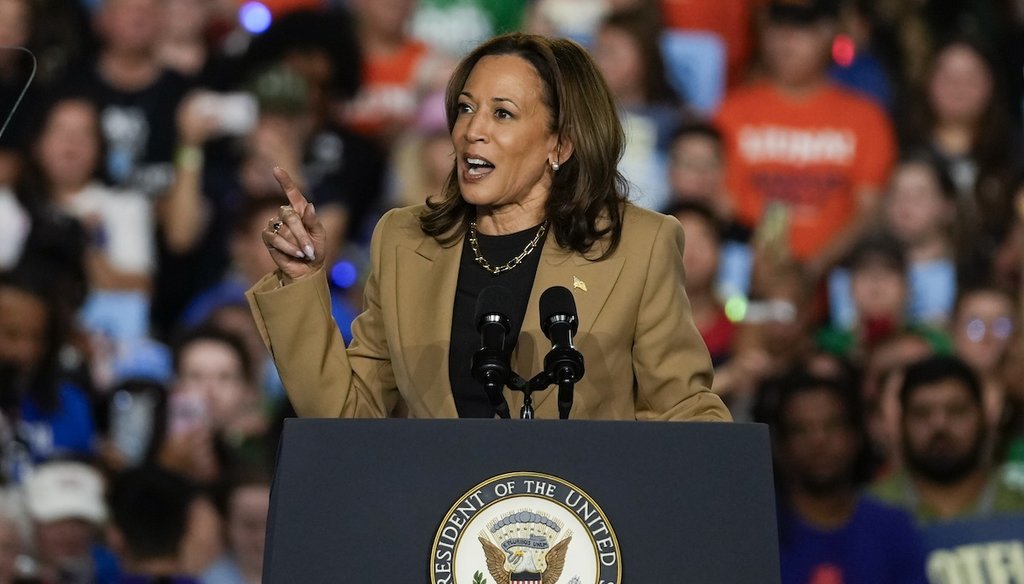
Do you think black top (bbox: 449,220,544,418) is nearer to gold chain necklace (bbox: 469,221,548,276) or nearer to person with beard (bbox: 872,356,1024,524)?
gold chain necklace (bbox: 469,221,548,276)

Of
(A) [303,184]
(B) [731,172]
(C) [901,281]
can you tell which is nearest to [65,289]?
(A) [303,184]

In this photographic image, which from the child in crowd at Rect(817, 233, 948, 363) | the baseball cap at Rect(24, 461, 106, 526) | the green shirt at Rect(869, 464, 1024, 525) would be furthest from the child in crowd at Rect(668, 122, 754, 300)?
the baseball cap at Rect(24, 461, 106, 526)

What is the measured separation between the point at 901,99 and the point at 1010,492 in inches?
72.2

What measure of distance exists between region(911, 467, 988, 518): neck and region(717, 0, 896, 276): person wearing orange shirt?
42.3 inches

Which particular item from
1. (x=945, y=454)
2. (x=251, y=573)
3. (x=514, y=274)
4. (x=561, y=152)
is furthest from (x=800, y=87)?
(x=514, y=274)

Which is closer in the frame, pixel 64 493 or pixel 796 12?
pixel 64 493

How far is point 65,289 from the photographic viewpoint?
5059 mm

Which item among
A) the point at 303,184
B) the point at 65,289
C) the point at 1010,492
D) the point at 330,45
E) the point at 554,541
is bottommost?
the point at 554,541

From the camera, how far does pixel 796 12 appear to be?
5.90 m

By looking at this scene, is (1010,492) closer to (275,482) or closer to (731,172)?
(731,172)

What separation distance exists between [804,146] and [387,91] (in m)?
1.56

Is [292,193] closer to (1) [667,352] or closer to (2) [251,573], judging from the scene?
(1) [667,352]

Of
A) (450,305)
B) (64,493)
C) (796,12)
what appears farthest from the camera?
(796,12)

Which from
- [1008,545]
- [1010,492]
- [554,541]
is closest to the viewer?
[554,541]
